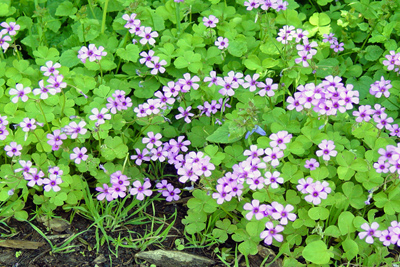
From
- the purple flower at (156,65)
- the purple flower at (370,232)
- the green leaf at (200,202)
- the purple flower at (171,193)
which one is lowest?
the purple flower at (171,193)

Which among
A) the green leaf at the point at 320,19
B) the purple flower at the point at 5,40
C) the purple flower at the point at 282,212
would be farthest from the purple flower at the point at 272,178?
the purple flower at the point at 5,40

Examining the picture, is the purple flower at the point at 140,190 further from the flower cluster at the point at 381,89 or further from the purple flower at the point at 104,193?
the flower cluster at the point at 381,89

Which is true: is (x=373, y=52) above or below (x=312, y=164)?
above

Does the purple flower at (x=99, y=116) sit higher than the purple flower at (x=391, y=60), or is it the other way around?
the purple flower at (x=391, y=60)

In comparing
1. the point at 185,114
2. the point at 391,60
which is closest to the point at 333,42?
the point at 391,60

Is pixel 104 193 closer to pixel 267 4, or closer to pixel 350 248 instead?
pixel 350 248

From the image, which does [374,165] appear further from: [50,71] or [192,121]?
[50,71]

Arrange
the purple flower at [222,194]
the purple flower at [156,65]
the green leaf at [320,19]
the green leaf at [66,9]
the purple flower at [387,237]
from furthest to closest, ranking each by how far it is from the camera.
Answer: the green leaf at [66,9] → the green leaf at [320,19] → the purple flower at [156,65] → the purple flower at [222,194] → the purple flower at [387,237]
